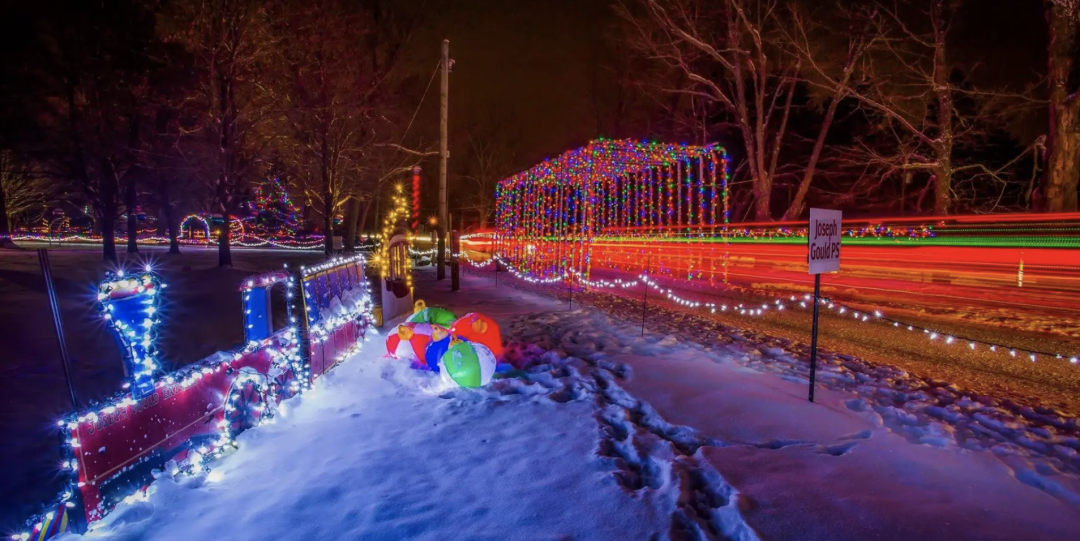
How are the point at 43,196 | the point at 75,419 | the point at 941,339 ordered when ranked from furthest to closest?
the point at 43,196
the point at 941,339
the point at 75,419

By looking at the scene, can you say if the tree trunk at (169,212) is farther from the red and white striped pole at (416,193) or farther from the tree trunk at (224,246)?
the red and white striped pole at (416,193)

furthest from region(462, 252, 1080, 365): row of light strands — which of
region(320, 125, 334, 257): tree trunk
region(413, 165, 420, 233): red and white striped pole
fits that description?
region(320, 125, 334, 257): tree trunk

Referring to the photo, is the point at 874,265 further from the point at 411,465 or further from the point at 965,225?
the point at 411,465

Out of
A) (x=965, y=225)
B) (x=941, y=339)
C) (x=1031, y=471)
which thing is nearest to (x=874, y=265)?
(x=965, y=225)

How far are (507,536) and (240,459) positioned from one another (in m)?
2.17

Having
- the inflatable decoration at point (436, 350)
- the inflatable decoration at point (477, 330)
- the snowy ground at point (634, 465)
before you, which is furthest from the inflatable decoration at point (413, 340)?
the snowy ground at point (634, 465)

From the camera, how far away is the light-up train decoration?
3.00 m

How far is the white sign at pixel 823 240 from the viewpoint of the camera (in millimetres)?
4941

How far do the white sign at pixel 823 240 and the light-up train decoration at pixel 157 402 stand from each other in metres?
4.77

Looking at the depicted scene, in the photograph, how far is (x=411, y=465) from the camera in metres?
3.84

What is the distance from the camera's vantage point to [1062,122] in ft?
42.6

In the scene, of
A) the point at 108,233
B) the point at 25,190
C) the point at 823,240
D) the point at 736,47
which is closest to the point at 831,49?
the point at 736,47

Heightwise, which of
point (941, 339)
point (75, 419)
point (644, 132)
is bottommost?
point (941, 339)

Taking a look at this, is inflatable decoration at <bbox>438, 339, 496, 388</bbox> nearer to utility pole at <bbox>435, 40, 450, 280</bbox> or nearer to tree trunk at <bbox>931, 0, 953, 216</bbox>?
utility pole at <bbox>435, 40, 450, 280</bbox>
